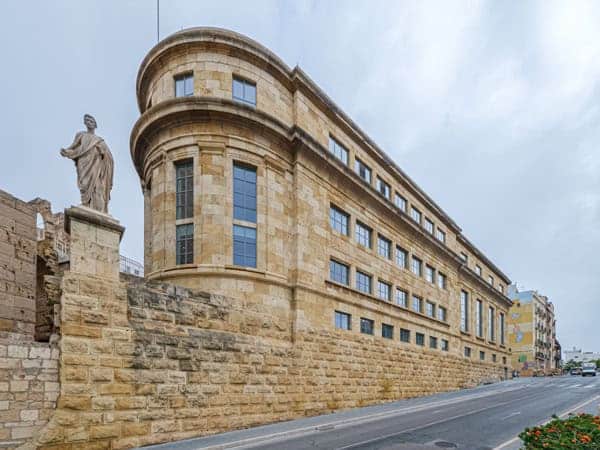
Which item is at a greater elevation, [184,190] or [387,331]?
[184,190]

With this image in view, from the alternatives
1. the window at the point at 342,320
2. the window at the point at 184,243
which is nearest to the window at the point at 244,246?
the window at the point at 184,243

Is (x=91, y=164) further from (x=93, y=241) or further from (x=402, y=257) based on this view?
(x=402, y=257)

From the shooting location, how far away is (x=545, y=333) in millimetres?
87438

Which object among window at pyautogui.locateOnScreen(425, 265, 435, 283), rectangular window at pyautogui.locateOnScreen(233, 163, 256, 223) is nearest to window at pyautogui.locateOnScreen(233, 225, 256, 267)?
rectangular window at pyautogui.locateOnScreen(233, 163, 256, 223)

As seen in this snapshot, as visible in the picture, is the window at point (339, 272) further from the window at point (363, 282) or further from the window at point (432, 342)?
the window at point (432, 342)

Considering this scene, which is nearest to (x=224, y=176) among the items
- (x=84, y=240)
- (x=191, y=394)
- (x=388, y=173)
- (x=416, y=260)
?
(x=84, y=240)

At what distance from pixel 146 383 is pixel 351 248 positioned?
14.2 m

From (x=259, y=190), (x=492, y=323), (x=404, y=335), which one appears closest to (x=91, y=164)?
(x=259, y=190)

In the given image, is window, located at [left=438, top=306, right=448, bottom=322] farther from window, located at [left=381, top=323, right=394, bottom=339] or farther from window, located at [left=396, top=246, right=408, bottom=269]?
window, located at [left=381, top=323, right=394, bottom=339]

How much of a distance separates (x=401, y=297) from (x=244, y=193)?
16.1m

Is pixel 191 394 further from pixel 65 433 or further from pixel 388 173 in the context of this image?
pixel 388 173

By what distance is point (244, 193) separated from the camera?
18.3 meters

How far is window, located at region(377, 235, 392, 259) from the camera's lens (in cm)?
2738

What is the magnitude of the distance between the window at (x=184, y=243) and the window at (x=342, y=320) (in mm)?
8404
